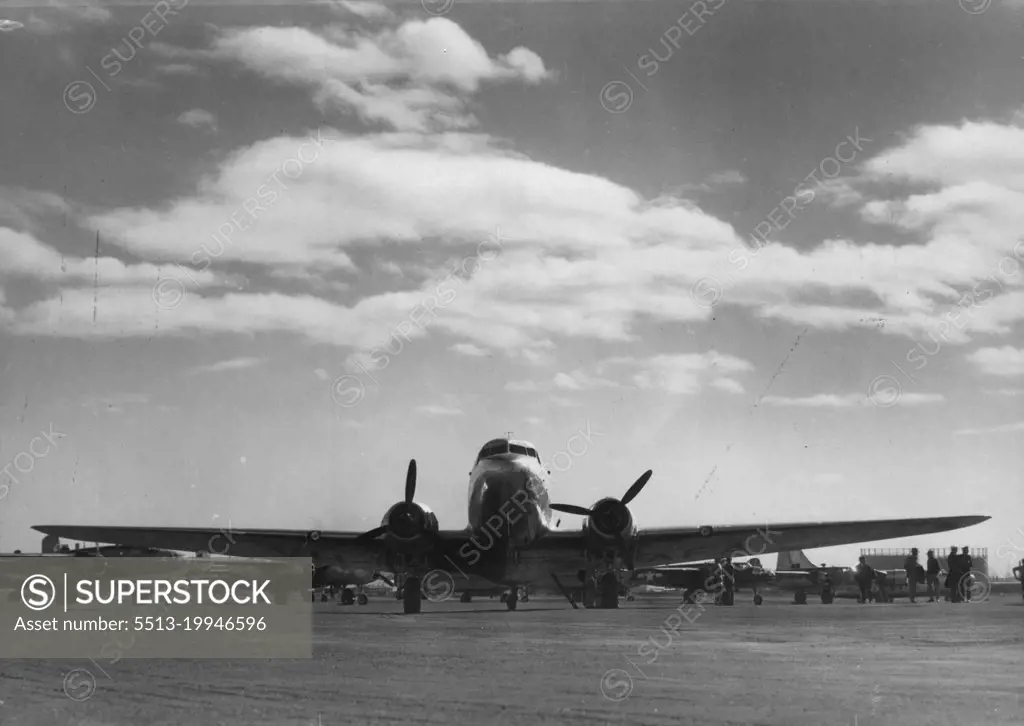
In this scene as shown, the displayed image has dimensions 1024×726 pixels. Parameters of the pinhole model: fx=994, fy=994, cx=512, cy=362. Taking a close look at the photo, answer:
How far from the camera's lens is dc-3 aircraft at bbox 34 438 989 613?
28828mm

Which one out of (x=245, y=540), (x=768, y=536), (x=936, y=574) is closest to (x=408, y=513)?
(x=245, y=540)

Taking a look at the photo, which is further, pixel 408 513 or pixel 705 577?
pixel 705 577

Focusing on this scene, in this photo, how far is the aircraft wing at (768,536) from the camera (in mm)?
30547

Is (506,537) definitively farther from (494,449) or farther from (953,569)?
(953,569)

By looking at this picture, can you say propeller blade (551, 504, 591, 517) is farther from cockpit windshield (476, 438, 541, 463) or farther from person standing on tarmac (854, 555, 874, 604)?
person standing on tarmac (854, 555, 874, 604)

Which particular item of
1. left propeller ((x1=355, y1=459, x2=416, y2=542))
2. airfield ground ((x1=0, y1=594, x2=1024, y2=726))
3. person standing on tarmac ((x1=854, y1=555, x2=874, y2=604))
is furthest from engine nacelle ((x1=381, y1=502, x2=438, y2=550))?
person standing on tarmac ((x1=854, y1=555, x2=874, y2=604))

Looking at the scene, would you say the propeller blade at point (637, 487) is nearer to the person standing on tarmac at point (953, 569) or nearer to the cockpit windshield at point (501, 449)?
the cockpit windshield at point (501, 449)

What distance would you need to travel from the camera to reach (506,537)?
2981cm

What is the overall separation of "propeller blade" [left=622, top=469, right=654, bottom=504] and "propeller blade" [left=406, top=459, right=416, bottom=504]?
6.41 meters

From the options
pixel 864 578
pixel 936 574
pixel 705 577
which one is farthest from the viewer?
pixel 705 577

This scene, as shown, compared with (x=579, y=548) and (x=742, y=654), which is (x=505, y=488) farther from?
(x=742, y=654)

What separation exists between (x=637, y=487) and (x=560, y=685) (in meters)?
20.9

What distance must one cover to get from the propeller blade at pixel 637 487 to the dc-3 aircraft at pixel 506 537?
0.03m

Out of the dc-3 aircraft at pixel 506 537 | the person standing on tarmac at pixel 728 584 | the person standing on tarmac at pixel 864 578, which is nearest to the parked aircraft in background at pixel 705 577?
the person standing on tarmac at pixel 864 578
